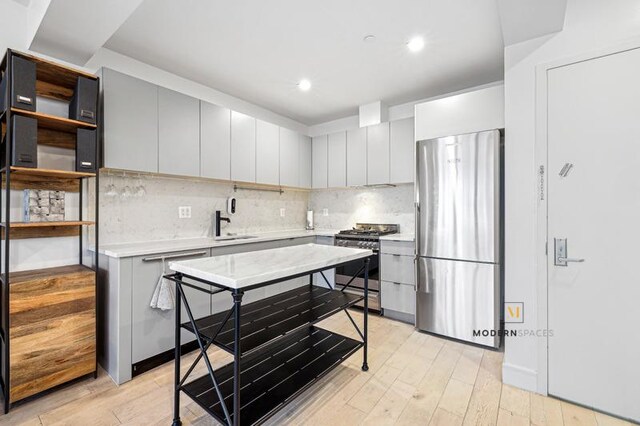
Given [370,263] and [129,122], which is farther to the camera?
[370,263]

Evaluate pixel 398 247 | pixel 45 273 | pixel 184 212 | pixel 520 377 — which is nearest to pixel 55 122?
pixel 45 273

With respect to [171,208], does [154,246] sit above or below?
below

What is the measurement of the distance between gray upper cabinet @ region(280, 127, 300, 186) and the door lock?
2883 mm

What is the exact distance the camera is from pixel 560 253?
6.22ft

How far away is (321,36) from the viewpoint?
7.52ft

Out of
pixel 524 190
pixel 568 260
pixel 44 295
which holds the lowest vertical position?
pixel 44 295

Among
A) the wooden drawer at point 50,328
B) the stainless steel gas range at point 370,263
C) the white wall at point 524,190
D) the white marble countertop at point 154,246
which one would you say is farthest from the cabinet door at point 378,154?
the wooden drawer at point 50,328

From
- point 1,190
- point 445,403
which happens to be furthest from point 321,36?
point 445,403

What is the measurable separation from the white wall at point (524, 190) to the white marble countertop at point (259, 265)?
1.06 m

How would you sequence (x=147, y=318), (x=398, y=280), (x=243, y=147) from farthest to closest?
(x=243, y=147) → (x=398, y=280) → (x=147, y=318)

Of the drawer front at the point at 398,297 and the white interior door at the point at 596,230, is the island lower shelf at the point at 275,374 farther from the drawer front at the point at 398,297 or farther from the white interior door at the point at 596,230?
the white interior door at the point at 596,230

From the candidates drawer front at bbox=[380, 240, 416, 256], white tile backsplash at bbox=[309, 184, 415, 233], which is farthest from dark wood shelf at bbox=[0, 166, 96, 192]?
white tile backsplash at bbox=[309, 184, 415, 233]

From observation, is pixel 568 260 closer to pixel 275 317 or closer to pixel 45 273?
pixel 275 317

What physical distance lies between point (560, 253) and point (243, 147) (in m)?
2.99
